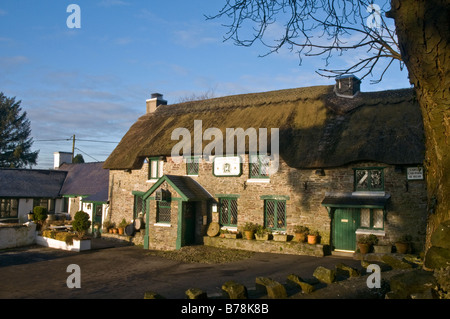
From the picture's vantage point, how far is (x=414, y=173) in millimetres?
14039

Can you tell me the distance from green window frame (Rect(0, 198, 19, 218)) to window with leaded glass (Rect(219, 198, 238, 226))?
16.0m

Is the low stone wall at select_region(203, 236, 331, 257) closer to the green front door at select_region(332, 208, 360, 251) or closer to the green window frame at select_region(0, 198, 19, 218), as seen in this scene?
the green front door at select_region(332, 208, 360, 251)

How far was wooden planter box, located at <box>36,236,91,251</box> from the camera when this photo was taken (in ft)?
56.3

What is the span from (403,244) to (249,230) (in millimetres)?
6245

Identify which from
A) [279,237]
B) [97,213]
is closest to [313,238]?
[279,237]

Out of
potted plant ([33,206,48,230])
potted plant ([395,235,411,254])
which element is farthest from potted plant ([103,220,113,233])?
potted plant ([395,235,411,254])

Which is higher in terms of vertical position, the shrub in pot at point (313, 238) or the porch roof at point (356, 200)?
the porch roof at point (356, 200)

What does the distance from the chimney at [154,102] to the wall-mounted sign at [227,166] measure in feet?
29.3

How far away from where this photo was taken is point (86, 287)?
10602mm

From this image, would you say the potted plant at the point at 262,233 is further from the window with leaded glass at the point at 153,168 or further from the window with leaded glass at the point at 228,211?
the window with leaded glass at the point at 153,168

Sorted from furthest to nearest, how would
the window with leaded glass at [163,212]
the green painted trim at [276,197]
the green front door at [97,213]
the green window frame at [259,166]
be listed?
the green front door at [97,213]
the window with leaded glass at [163,212]
the green window frame at [259,166]
the green painted trim at [276,197]

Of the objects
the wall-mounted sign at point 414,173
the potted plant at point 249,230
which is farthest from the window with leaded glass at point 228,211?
the wall-mounted sign at point 414,173

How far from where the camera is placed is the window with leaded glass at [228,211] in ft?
59.3
